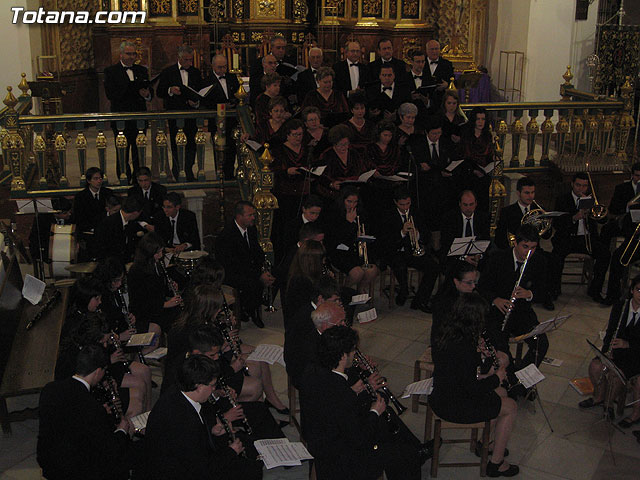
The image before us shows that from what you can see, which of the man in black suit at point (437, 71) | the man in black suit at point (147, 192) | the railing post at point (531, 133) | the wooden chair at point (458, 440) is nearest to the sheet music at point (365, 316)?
the wooden chair at point (458, 440)

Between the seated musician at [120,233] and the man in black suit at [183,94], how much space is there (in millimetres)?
1642

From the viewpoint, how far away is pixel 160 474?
4.29 metres

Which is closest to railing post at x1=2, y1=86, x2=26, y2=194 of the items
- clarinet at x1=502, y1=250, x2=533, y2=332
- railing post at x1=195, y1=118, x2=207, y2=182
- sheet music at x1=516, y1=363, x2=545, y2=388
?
railing post at x1=195, y1=118, x2=207, y2=182

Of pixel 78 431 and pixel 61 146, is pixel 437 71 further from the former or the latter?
pixel 78 431

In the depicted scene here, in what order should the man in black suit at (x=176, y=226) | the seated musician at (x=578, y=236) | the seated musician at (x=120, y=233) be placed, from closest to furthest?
the seated musician at (x=120, y=233)
the man in black suit at (x=176, y=226)
the seated musician at (x=578, y=236)

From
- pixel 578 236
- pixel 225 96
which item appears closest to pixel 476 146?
pixel 578 236

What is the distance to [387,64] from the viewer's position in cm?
1019

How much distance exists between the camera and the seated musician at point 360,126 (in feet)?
29.7

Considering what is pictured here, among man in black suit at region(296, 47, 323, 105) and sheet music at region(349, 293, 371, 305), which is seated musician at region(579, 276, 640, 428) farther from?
man in black suit at region(296, 47, 323, 105)

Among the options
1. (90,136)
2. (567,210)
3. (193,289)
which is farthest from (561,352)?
(90,136)

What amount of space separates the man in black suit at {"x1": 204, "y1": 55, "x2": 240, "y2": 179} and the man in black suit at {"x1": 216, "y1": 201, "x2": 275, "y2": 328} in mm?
2156

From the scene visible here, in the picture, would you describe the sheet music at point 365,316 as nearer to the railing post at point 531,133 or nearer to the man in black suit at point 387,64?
the man in black suit at point 387,64

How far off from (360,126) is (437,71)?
2.25 metres

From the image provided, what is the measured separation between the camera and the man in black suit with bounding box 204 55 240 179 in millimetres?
9852
